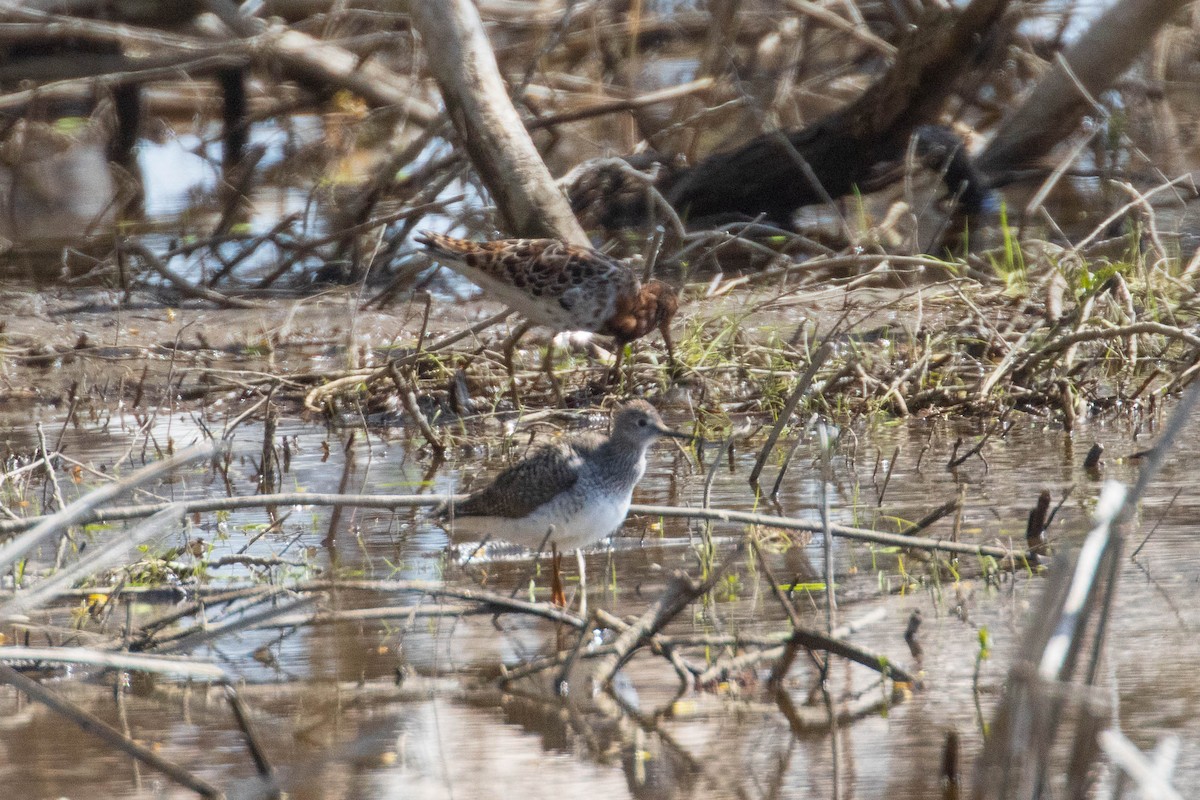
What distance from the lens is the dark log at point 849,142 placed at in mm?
10188

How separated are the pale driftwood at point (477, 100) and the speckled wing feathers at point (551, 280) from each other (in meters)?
0.47

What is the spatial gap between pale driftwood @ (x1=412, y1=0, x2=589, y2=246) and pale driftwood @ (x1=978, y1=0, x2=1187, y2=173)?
3659mm

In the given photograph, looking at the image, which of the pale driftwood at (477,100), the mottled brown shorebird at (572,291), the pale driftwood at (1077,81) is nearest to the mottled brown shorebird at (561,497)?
the mottled brown shorebird at (572,291)

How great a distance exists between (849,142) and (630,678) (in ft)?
23.3

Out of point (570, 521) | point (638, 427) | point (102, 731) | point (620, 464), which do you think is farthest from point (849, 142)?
point (102, 731)

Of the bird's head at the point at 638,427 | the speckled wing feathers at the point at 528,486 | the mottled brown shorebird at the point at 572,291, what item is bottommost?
the speckled wing feathers at the point at 528,486

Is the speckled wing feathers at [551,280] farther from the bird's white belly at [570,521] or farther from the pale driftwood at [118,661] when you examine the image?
the pale driftwood at [118,661]

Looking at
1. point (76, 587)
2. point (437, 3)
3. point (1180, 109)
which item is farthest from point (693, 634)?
point (1180, 109)

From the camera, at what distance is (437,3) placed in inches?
359

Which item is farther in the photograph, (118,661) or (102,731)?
(102,731)

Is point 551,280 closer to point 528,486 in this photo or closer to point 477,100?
point 477,100

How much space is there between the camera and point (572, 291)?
8758 millimetres

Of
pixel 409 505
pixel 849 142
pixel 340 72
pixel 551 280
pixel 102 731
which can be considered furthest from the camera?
pixel 340 72

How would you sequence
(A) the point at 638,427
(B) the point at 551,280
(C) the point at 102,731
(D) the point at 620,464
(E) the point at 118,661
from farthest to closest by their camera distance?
(B) the point at 551,280, (A) the point at 638,427, (D) the point at 620,464, (C) the point at 102,731, (E) the point at 118,661
